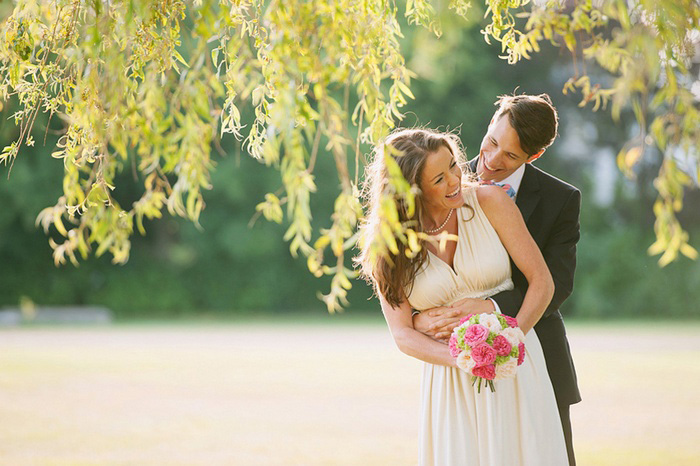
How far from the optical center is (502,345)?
3668mm

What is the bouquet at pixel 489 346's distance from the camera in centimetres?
366

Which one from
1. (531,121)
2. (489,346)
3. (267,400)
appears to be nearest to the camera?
(489,346)

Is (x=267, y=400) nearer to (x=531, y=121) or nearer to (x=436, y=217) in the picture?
(x=531, y=121)

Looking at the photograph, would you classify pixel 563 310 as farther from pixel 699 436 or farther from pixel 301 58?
pixel 301 58

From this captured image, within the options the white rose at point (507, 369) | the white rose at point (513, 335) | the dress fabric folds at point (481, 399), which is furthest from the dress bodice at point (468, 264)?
the white rose at point (507, 369)

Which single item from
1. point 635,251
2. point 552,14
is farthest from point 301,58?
point 635,251

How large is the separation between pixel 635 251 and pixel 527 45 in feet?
84.6

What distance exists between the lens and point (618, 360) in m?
16.7

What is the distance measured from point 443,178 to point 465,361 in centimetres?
73

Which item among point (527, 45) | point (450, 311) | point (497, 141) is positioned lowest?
point (450, 311)

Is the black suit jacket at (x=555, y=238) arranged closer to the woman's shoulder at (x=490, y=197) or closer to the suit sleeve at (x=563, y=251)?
the suit sleeve at (x=563, y=251)

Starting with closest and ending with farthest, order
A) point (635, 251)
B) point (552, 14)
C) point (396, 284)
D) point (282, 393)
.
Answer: point (552, 14) → point (396, 284) → point (282, 393) → point (635, 251)

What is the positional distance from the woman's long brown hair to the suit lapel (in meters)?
0.60

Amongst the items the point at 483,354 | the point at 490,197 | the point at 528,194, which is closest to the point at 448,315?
the point at 483,354
